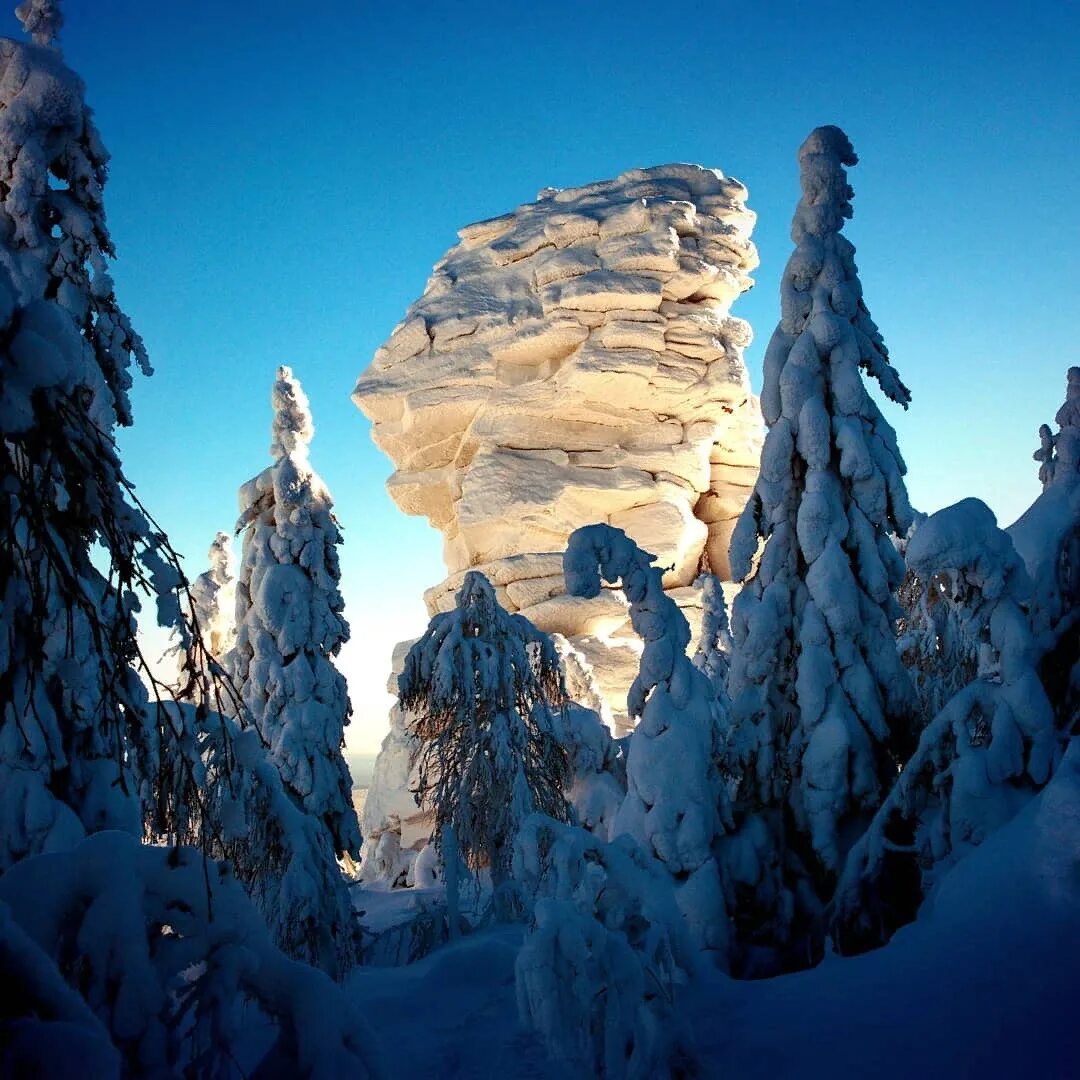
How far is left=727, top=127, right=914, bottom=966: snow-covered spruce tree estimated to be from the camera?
11.6 m

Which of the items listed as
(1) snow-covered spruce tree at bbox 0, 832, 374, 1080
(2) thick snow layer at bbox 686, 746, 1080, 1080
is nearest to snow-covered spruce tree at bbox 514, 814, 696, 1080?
(2) thick snow layer at bbox 686, 746, 1080, 1080

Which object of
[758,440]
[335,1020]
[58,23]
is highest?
[758,440]

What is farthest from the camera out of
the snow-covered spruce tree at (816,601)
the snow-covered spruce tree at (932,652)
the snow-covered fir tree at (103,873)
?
the snow-covered spruce tree at (932,652)

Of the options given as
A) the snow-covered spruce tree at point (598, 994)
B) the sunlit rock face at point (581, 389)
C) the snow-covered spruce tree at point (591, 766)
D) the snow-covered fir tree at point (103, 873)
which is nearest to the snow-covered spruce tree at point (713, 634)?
the sunlit rock face at point (581, 389)

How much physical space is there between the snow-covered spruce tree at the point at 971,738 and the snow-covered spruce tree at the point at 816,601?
1.71 metres

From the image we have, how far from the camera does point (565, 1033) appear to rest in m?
6.02

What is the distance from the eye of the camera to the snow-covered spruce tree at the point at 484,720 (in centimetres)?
1485

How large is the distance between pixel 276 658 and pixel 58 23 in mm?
9352

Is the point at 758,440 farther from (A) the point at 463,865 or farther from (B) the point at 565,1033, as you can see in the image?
(B) the point at 565,1033

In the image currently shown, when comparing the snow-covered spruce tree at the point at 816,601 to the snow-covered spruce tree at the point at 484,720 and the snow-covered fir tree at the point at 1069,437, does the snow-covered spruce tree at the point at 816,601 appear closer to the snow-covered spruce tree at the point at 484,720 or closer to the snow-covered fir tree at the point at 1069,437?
the snow-covered fir tree at the point at 1069,437

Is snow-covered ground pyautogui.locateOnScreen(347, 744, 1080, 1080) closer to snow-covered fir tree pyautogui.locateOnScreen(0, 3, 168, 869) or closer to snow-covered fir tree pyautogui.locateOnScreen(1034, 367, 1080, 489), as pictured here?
snow-covered fir tree pyautogui.locateOnScreen(0, 3, 168, 869)

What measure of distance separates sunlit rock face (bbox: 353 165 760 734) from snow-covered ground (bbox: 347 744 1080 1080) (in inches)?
1215

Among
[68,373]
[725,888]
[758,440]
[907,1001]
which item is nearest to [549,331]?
[758,440]

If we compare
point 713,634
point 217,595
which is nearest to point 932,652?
point 713,634
